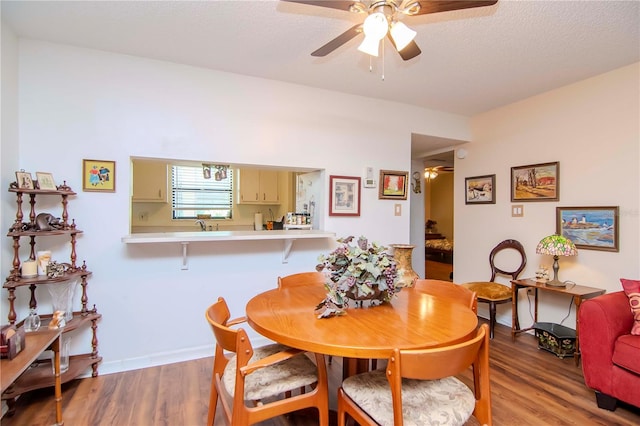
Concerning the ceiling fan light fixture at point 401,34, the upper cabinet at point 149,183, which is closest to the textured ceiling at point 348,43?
the ceiling fan light fixture at point 401,34

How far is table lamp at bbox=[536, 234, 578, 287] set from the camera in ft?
9.35

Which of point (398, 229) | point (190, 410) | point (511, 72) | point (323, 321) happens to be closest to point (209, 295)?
point (190, 410)

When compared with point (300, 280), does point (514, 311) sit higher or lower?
lower

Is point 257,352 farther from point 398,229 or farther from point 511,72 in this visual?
point 511,72

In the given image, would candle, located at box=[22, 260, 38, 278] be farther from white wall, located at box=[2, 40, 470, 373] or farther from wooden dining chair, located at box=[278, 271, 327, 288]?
wooden dining chair, located at box=[278, 271, 327, 288]

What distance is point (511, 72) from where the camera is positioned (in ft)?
9.09

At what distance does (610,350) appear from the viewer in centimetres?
203

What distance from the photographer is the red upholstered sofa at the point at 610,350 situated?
193 cm

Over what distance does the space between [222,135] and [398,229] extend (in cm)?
211

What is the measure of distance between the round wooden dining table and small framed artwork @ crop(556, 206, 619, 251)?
199cm

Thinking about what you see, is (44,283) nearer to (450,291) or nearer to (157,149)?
(157,149)

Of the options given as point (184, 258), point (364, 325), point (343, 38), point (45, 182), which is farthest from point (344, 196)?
point (45, 182)

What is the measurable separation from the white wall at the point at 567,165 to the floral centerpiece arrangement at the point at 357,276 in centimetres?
239

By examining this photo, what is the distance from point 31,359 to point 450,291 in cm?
234
